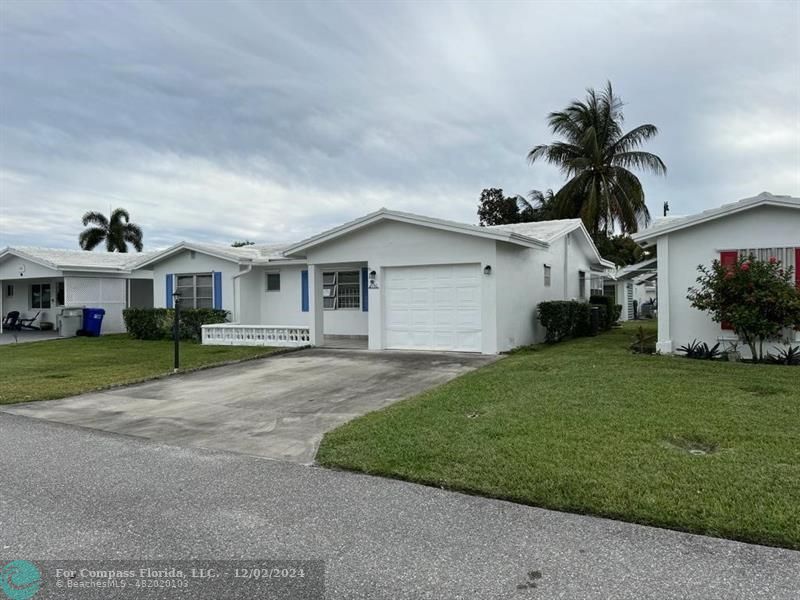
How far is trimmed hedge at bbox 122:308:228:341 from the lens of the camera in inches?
712

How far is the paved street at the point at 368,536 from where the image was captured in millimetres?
3004

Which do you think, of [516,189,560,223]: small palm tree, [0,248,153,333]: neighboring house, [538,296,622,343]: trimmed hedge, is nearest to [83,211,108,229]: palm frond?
[0,248,153,333]: neighboring house

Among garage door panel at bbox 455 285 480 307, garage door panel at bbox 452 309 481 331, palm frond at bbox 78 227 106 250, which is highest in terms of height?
palm frond at bbox 78 227 106 250

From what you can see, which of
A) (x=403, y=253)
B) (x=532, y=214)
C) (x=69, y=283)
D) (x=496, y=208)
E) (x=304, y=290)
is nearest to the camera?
(x=403, y=253)

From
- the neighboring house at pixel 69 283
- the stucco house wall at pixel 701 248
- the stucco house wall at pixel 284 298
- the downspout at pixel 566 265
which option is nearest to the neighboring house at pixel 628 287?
the downspout at pixel 566 265

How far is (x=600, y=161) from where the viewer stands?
1075 inches

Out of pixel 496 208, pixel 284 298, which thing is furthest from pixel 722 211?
pixel 496 208

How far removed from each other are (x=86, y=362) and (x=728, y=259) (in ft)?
48.4

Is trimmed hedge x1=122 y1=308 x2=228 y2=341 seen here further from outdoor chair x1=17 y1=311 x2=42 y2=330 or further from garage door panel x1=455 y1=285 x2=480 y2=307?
garage door panel x1=455 y1=285 x2=480 y2=307

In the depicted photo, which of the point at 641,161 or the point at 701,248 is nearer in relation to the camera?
the point at 701,248

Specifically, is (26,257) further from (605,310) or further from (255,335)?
(605,310)

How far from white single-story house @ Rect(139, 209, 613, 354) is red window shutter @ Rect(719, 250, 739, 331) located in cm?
407

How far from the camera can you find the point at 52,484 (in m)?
4.73

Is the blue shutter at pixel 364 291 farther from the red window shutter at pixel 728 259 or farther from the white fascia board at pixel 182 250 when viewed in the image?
the red window shutter at pixel 728 259
